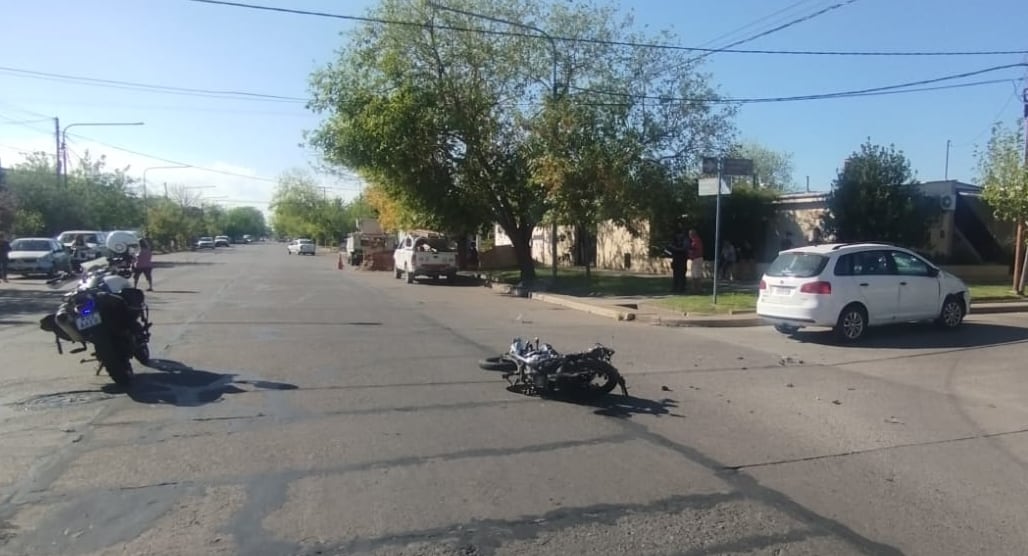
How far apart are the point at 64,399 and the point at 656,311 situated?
1201cm

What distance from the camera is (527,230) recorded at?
28.2 m

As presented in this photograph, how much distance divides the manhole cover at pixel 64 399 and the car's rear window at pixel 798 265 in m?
10.5

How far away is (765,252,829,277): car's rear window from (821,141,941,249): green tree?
1161 centimetres

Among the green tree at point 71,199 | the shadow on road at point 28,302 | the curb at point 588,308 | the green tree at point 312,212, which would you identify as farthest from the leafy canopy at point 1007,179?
the green tree at point 312,212

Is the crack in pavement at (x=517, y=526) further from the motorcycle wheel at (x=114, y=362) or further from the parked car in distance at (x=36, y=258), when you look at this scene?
the parked car in distance at (x=36, y=258)

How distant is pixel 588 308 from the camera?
62.0 ft

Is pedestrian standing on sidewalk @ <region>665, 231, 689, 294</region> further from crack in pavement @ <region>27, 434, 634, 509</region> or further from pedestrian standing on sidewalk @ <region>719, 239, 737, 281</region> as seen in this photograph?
crack in pavement @ <region>27, 434, 634, 509</region>

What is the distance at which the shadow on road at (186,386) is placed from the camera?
7.92m

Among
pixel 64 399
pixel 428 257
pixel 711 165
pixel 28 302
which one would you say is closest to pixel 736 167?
pixel 711 165

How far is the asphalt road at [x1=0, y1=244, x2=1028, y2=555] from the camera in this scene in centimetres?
454

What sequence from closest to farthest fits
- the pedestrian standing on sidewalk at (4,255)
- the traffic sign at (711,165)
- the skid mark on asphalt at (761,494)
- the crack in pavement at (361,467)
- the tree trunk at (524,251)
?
1. the skid mark on asphalt at (761,494)
2. the crack in pavement at (361,467)
3. the traffic sign at (711,165)
4. the pedestrian standing on sidewalk at (4,255)
5. the tree trunk at (524,251)

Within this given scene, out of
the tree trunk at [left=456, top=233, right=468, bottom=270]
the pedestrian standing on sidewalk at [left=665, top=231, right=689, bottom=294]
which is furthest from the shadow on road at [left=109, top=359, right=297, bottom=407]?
the tree trunk at [left=456, top=233, right=468, bottom=270]

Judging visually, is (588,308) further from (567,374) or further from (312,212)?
(312,212)

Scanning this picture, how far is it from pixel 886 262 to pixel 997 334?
7.87ft
